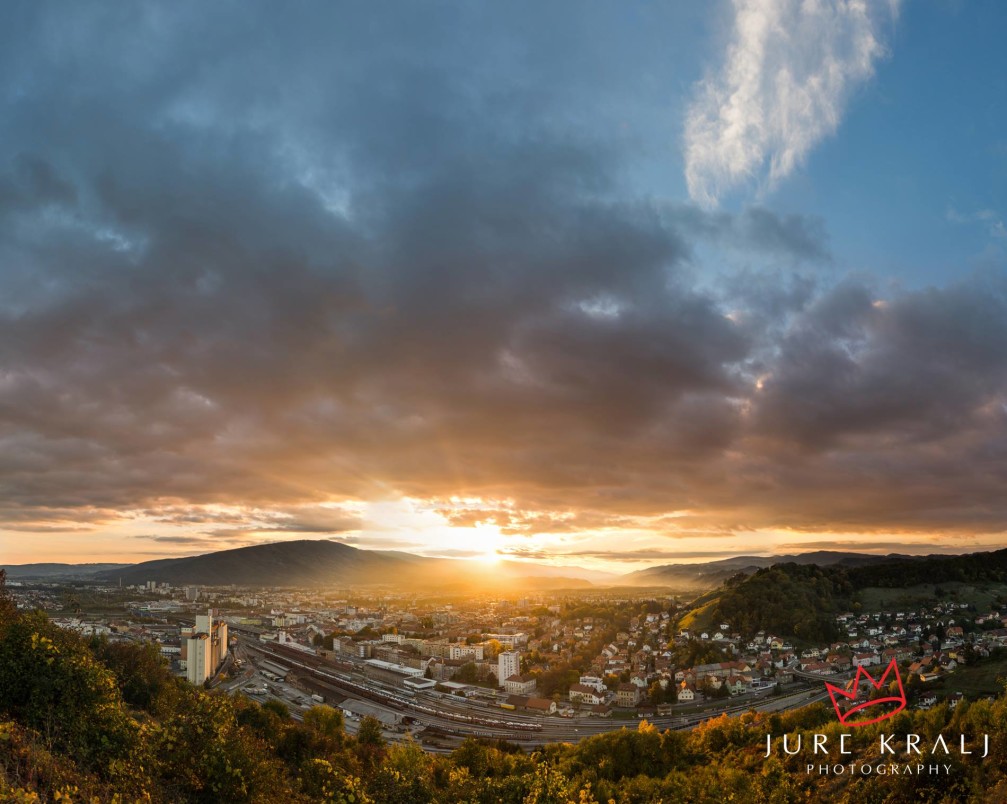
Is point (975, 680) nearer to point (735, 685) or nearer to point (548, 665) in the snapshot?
point (735, 685)

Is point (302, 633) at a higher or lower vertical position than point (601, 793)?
lower

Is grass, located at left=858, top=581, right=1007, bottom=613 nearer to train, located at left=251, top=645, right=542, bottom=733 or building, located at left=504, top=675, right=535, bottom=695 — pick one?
building, located at left=504, top=675, right=535, bottom=695

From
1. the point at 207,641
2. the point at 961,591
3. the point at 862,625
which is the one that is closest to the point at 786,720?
the point at 207,641

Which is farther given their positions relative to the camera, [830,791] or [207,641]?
[207,641]

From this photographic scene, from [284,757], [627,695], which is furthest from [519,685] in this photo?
[284,757]

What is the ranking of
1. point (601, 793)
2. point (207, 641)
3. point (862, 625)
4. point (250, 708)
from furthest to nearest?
point (862, 625)
point (207, 641)
point (250, 708)
point (601, 793)

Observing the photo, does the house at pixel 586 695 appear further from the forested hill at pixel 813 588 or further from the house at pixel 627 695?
the forested hill at pixel 813 588

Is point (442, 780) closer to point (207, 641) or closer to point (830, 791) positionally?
point (830, 791)
